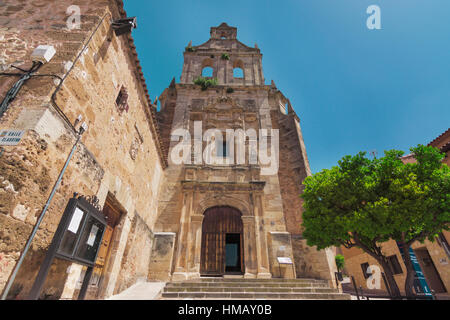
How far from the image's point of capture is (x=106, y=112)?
5.46 metres

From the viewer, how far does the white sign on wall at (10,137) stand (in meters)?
3.14

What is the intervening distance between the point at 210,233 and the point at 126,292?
14.5ft

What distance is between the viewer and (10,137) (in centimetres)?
320

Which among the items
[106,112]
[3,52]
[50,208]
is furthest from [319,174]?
[3,52]

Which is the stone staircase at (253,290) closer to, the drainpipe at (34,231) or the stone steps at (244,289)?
the stone steps at (244,289)

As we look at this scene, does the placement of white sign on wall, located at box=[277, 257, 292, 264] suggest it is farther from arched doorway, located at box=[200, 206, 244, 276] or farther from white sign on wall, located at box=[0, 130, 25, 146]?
white sign on wall, located at box=[0, 130, 25, 146]

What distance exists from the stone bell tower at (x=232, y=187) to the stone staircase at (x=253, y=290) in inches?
55.5

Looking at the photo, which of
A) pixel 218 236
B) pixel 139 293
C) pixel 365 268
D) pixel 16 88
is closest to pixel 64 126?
pixel 16 88

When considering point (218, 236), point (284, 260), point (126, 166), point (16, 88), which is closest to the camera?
point (16, 88)

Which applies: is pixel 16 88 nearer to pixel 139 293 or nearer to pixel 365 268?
pixel 139 293

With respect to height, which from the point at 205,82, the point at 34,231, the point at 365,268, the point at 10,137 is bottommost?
the point at 34,231

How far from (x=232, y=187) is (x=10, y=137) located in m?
8.95

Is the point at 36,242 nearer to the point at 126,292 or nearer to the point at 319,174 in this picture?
the point at 126,292

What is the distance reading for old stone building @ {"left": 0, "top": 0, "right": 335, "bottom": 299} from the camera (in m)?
3.45
